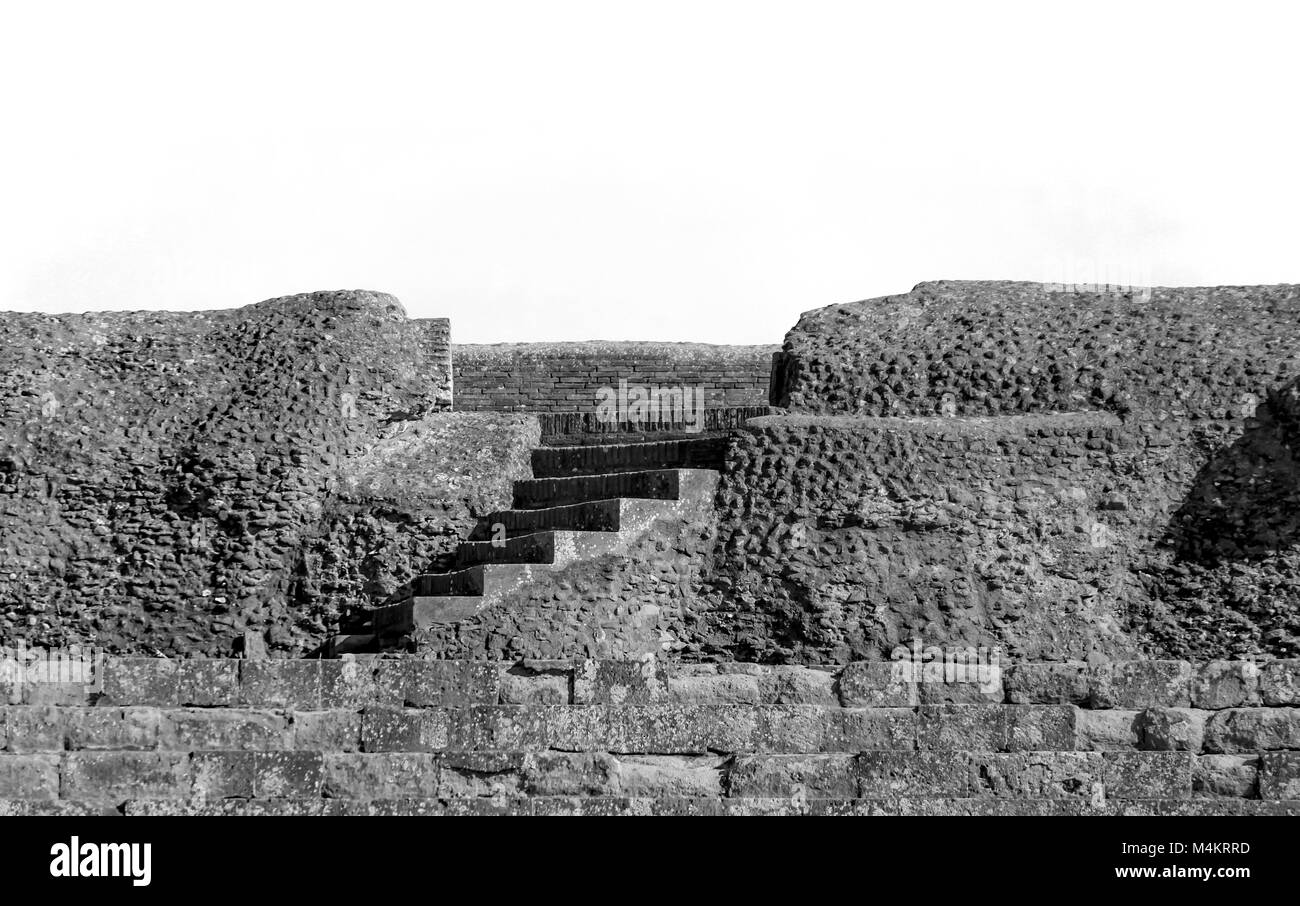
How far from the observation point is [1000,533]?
54.1 ft

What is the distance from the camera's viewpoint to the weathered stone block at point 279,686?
512 inches

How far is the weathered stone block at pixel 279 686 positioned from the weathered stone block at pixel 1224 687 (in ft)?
15.6

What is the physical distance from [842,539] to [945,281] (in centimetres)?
336

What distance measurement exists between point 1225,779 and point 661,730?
2.93 m

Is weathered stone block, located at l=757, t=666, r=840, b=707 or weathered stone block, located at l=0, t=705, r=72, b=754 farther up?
weathered stone block, located at l=757, t=666, r=840, b=707

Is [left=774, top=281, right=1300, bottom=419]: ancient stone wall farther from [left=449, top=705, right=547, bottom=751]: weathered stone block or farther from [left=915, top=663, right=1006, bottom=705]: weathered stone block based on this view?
[left=449, top=705, right=547, bottom=751]: weathered stone block

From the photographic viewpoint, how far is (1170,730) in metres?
12.8

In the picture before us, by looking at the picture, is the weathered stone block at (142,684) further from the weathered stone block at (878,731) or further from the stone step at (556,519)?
the stone step at (556,519)

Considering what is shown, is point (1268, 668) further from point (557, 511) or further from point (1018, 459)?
point (557, 511)

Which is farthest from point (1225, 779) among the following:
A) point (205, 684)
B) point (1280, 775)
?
point (205, 684)

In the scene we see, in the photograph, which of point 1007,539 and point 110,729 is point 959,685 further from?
point 110,729

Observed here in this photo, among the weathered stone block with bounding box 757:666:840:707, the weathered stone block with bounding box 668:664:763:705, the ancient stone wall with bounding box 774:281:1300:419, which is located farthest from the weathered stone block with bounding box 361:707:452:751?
the ancient stone wall with bounding box 774:281:1300:419

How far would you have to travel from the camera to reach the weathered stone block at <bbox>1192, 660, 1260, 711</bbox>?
1303 centimetres
